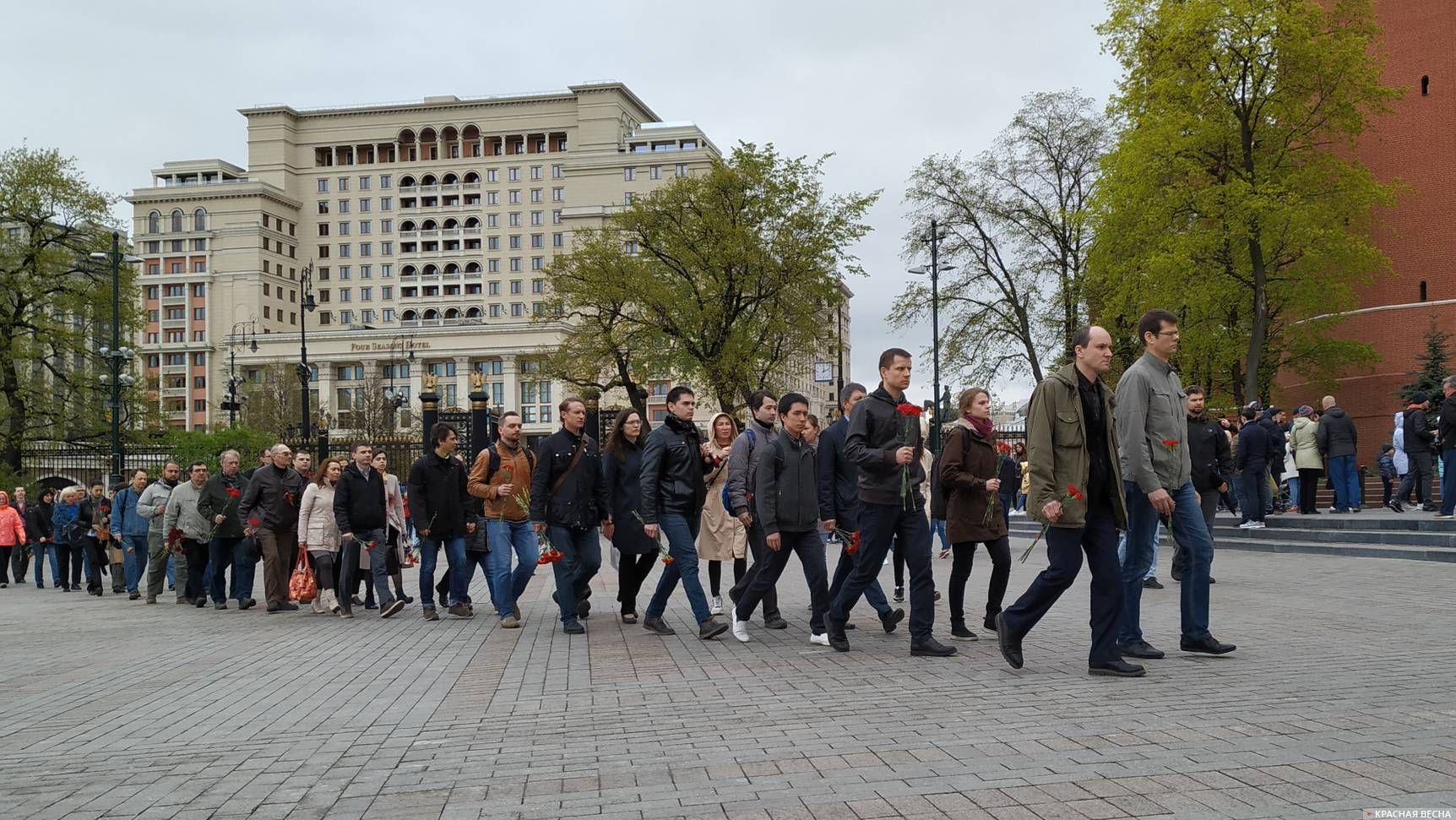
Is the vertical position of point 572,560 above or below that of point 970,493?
below

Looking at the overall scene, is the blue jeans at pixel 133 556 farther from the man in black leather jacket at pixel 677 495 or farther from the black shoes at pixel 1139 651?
the black shoes at pixel 1139 651

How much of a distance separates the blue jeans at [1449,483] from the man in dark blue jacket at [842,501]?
10430 mm

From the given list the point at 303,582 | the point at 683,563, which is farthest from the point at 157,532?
the point at 683,563

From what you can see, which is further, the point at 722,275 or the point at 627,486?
the point at 722,275

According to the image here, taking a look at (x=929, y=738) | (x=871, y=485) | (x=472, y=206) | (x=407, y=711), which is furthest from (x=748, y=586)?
(x=472, y=206)

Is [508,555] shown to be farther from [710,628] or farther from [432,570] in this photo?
[710,628]

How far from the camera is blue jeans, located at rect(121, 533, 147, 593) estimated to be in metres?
18.7

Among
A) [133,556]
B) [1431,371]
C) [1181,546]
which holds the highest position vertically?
[1431,371]

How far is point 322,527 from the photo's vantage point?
13656mm

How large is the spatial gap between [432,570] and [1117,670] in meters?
7.85

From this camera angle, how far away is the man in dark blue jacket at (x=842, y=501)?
942 cm

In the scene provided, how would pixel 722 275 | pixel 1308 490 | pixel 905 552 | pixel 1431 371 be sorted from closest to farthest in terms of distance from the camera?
pixel 905 552 < pixel 1308 490 < pixel 1431 371 < pixel 722 275

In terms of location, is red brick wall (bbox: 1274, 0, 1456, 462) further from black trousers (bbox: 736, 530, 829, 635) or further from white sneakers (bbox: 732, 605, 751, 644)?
white sneakers (bbox: 732, 605, 751, 644)

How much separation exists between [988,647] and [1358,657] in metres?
2.37
